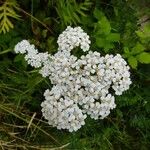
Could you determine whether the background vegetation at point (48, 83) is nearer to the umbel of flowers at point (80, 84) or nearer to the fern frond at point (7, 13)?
the fern frond at point (7, 13)

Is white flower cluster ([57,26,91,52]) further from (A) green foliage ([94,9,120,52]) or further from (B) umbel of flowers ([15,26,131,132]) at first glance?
(A) green foliage ([94,9,120,52])

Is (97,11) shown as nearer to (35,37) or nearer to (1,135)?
(35,37)

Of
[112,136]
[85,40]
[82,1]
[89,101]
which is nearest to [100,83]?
[89,101]

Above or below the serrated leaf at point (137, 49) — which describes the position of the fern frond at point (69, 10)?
above

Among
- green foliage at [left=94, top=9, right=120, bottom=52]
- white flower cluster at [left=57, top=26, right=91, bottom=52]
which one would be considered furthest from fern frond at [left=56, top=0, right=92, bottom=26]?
white flower cluster at [left=57, top=26, right=91, bottom=52]

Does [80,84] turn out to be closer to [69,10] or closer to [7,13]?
[69,10]

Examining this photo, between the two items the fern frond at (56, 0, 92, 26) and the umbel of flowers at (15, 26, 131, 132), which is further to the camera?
the fern frond at (56, 0, 92, 26)

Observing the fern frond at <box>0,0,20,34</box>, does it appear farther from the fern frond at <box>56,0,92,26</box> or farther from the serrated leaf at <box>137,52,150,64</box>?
the serrated leaf at <box>137,52,150,64</box>

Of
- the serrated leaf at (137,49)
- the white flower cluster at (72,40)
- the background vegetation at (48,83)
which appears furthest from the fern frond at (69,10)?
the serrated leaf at (137,49)

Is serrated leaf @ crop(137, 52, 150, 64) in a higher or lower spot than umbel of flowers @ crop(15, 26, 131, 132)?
higher
